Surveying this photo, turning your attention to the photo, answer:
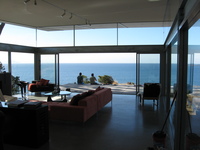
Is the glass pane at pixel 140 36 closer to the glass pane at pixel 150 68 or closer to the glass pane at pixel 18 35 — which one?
the glass pane at pixel 150 68

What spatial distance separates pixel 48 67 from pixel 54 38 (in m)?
1.72

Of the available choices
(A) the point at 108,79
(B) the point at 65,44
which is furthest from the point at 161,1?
(A) the point at 108,79

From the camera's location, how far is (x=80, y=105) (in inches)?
194

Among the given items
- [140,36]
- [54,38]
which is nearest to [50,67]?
[54,38]

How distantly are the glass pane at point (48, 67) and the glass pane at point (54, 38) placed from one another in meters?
0.75

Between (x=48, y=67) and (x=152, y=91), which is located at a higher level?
(x=48, y=67)

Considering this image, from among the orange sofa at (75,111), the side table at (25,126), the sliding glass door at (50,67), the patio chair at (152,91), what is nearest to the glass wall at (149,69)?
the patio chair at (152,91)

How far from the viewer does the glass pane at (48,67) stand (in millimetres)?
11053

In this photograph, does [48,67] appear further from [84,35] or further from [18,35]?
[84,35]

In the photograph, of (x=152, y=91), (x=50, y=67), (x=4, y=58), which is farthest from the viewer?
(x=50, y=67)

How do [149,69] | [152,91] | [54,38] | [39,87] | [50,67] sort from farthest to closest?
[50,67] → [54,38] → [149,69] → [39,87] → [152,91]

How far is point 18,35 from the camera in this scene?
10.1 metres

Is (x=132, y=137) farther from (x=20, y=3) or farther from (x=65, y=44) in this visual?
(x=65, y=44)

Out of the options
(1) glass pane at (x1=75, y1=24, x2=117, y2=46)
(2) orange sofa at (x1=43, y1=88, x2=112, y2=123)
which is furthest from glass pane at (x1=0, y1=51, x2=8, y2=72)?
(2) orange sofa at (x1=43, y1=88, x2=112, y2=123)
